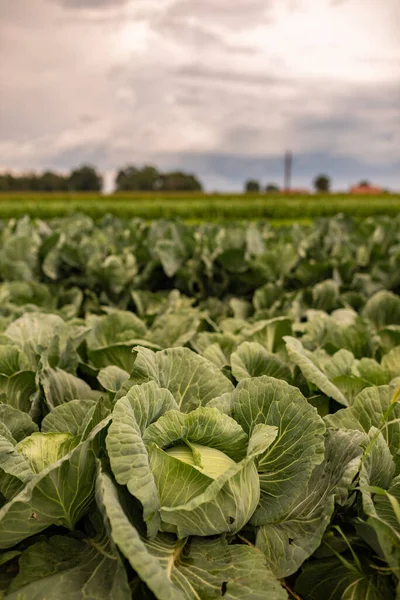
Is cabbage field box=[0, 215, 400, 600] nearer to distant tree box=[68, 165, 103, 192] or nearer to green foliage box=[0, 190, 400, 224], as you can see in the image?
green foliage box=[0, 190, 400, 224]

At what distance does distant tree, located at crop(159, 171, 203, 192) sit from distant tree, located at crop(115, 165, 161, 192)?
4.91 feet

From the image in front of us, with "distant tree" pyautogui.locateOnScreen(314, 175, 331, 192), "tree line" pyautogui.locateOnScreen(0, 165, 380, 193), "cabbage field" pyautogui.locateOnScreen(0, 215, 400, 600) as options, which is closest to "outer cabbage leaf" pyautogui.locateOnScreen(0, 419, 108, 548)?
"cabbage field" pyautogui.locateOnScreen(0, 215, 400, 600)

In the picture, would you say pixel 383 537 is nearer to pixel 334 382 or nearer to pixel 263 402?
pixel 263 402

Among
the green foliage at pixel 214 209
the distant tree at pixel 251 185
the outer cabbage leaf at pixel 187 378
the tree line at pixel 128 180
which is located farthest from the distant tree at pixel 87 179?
the outer cabbage leaf at pixel 187 378

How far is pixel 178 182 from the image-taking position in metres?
88.5

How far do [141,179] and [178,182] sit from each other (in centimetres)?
610

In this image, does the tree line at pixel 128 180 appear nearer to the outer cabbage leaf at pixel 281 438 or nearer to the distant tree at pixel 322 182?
the distant tree at pixel 322 182

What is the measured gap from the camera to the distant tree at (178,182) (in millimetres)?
88188

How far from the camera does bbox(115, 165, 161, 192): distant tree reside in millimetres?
86312

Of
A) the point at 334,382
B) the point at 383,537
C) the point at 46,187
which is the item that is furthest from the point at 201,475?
Result: the point at 46,187

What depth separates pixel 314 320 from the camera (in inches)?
113

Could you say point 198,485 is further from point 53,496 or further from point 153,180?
point 153,180

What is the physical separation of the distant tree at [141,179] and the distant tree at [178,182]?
1496 mm

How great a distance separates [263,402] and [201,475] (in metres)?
0.32
